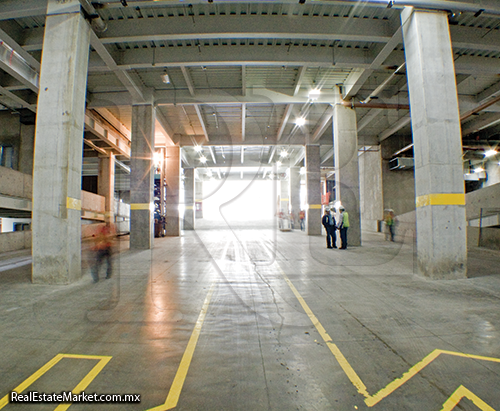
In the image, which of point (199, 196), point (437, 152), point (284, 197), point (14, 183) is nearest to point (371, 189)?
point (284, 197)

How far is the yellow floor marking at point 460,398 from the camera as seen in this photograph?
215 cm

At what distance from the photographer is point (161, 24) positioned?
8969 millimetres

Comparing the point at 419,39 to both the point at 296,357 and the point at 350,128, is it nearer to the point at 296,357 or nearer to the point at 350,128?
the point at 350,128

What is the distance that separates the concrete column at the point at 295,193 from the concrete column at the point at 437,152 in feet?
69.8

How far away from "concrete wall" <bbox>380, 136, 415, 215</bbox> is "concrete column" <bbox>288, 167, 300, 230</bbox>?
9.52 meters

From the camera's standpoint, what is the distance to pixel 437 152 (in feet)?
21.3

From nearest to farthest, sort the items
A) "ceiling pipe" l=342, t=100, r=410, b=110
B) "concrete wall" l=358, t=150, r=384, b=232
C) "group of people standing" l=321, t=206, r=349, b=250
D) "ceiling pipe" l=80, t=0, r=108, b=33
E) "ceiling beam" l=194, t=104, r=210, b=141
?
1. "ceiling pipe" l=80, t=0, r=108, b=33
2. "group of people standing" l=321, t=206, r=349, b=250
3. "ceiling pipe" l=342, t=100, r=410, b=110
4. "ceiling beam" l=194, t=104, r=210, b=141
5. "concrete wall" l=358, t=150, r=384, b=232

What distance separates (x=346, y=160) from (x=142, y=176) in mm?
10354

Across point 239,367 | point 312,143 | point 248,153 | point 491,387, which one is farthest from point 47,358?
point 248,153

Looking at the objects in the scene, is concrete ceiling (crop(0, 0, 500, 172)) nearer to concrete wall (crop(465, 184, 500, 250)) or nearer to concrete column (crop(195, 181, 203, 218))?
concrete wall (crop(465, 184, 500, 250))

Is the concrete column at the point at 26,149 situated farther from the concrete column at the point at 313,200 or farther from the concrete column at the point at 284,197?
the concrete column at the point at 284,197

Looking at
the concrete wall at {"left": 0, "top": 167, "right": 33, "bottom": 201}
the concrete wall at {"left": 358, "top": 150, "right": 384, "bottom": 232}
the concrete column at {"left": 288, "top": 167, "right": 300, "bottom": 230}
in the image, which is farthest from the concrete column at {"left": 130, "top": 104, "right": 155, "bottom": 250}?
the concrete column at {"left": 288, "top": 167, "right": 300, "bottom": 230}

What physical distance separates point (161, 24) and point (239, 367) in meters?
10.3

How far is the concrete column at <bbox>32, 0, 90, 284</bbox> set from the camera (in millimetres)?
6195
